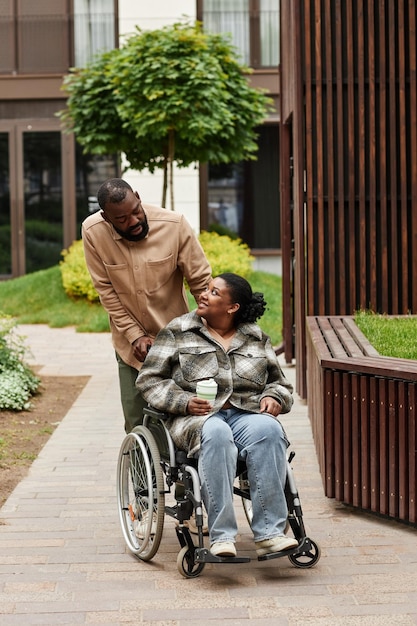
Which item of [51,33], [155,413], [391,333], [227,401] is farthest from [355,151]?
[51,33]

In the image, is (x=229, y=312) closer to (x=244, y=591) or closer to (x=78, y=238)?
(x=244, y=591)

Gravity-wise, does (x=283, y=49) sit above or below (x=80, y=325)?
above

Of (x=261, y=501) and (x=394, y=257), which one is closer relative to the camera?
(x=261, y=501)

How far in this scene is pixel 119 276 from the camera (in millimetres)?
5945

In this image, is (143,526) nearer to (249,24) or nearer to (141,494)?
(141,494)

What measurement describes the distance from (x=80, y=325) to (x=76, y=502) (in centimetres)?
1021

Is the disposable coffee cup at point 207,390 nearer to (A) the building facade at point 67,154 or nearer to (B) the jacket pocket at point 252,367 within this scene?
(B) the jacket pocket at point 252,367

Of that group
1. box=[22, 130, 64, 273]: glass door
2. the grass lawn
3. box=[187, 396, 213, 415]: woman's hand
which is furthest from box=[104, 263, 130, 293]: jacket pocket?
box=[22, 130, 64, 273]: glass door

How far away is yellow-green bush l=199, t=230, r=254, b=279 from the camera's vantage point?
1888 centimetres

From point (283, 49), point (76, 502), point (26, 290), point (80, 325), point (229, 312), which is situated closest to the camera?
point (229, 312)

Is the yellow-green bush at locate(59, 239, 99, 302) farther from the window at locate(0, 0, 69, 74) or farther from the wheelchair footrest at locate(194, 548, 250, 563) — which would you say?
the wheelchair footrest at locate(194, 548, 250, 563)

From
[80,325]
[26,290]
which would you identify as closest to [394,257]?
[80,325]

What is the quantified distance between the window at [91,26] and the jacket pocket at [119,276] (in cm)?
1723

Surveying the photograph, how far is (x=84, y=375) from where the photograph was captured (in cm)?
1217
